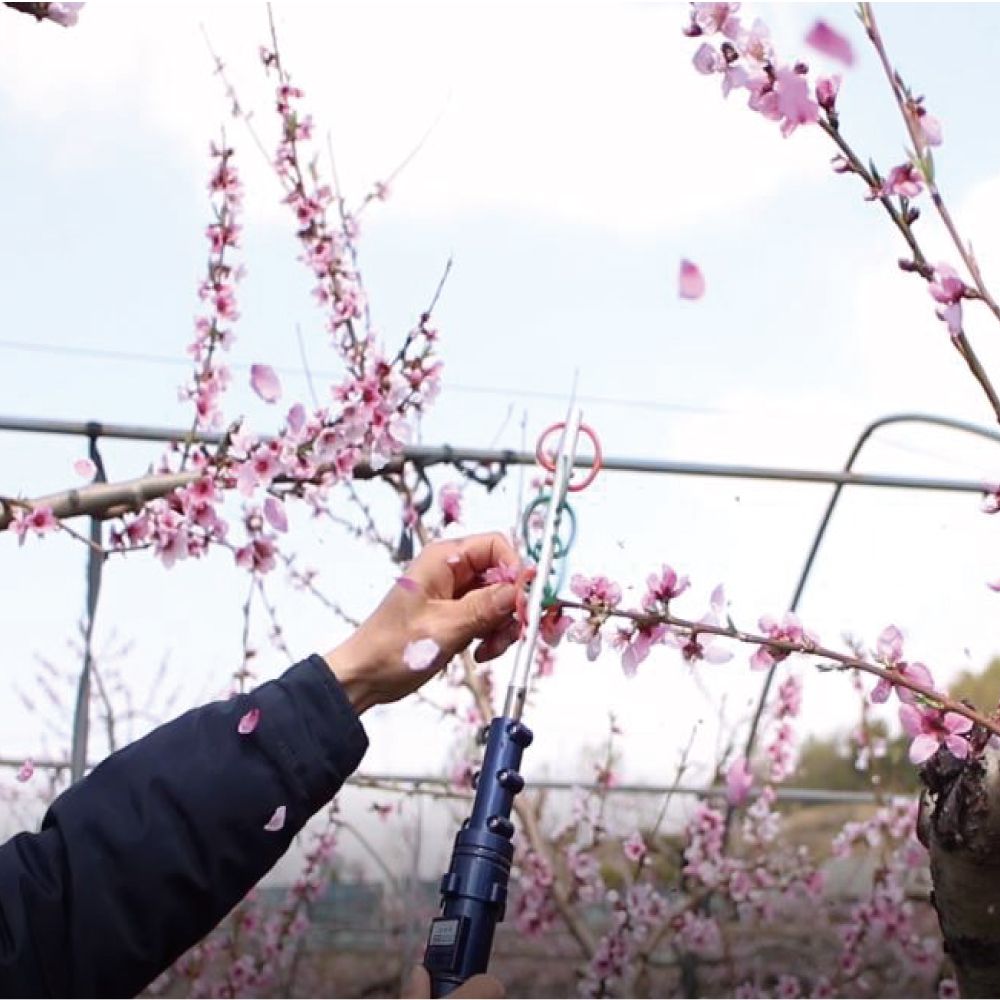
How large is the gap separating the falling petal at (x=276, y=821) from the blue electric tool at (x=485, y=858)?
13 centimetres

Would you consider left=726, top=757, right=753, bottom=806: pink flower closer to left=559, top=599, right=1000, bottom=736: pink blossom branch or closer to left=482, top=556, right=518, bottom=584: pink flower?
left=559, top=599, right=1000, bottom=736: pink blossom branch


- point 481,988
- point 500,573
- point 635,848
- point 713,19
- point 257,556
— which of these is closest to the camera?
point 481,988

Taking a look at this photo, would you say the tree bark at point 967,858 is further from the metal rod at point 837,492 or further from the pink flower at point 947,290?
the metal rod at point 837,492

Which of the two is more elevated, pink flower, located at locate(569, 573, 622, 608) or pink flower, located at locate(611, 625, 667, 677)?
pink flower, located at locate(569, 573, 622, 608)

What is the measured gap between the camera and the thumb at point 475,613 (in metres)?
1.15

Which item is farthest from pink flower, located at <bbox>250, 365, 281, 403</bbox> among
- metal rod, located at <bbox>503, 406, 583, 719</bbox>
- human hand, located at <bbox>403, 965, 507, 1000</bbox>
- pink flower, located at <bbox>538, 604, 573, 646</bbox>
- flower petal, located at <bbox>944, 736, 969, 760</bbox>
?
human hand, located at <bbox>403, 965, 507, 1000</bbox>

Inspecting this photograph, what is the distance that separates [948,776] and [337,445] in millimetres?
1357

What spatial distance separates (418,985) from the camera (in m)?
0.95

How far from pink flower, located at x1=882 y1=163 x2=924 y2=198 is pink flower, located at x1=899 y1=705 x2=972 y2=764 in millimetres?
442

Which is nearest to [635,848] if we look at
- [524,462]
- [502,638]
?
[524,462]

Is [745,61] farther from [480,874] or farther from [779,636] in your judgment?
[480,874]

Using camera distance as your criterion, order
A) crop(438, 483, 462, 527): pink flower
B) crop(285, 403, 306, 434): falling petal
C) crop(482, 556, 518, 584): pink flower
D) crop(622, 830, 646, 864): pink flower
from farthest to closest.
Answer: crop(622, 830, 646, 864): pink flower, crop(438, 483, 462, 527): pink flower, crop(285, 403, 306, 434): falling petal, crop(482, 556, 518, 584): pink flower

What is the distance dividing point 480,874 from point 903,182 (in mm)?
675

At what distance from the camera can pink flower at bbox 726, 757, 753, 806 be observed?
362 cm
